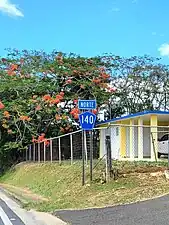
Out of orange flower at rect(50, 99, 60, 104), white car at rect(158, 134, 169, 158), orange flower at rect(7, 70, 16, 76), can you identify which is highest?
orange flower at rect(7, 70, 16, 76)

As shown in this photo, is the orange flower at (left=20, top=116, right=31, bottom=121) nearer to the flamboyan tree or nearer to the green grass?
the flamboyan tree

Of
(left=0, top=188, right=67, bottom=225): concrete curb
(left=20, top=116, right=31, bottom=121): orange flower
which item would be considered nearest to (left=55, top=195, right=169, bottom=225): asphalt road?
(left=0, top=188, right=67, bottom=225): concrete curb

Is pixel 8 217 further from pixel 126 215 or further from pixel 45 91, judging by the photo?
pixel 45 91

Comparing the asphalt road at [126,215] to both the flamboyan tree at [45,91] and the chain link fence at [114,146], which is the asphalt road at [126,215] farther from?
the flamboyan tree at [45,91]

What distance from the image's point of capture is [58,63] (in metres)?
31.4

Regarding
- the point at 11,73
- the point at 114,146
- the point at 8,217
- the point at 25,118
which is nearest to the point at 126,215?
the point at 8,217

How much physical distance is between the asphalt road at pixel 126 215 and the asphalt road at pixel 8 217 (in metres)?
1.06

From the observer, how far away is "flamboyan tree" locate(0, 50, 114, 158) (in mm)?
29484

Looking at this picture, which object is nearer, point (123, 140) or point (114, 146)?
point (123, 140)

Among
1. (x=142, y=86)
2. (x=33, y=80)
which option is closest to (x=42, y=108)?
(x=33, y=80)

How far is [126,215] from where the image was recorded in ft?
30.9

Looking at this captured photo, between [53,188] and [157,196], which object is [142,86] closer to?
[53,188]

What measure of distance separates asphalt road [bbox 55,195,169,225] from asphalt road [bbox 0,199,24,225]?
3.48ft

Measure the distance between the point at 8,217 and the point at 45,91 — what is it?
1955cm
